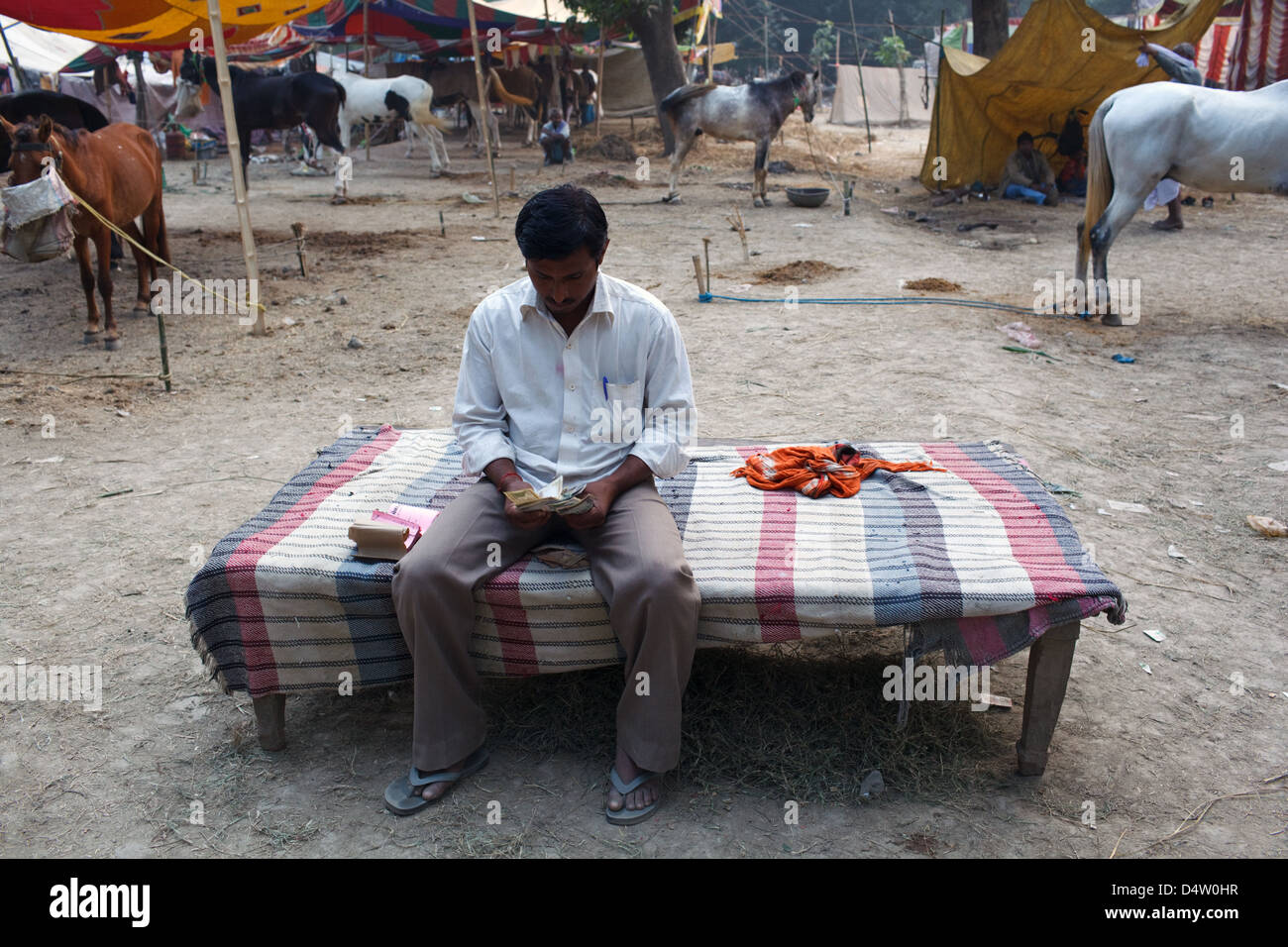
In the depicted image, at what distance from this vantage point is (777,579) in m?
2.48

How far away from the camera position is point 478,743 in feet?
8.35

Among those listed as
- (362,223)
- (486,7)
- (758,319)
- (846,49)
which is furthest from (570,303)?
(846,49)

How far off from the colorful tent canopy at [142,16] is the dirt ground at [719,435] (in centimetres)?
215

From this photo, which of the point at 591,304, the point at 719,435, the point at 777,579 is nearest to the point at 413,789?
the point at 777,579

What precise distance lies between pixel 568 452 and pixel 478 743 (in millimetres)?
864

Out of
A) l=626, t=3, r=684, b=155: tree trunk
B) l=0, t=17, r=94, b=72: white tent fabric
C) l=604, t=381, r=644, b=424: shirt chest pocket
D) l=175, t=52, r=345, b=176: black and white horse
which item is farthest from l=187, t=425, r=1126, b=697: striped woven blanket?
l=0, t=17, r=94, b=72: white tent fabric

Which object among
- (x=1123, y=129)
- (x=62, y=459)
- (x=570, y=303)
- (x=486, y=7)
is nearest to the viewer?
(x=570, y=303)

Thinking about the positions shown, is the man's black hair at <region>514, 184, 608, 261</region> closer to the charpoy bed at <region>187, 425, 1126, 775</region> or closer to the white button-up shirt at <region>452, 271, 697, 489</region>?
the white button-up shirt at <region>452, 271, 697, 489</region>

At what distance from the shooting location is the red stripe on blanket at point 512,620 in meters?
2.48

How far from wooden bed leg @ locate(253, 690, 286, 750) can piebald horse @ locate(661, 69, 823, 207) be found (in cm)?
1120

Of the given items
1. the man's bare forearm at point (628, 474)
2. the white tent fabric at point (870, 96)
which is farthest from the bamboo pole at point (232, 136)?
the white tent fabric at point (870, 96)

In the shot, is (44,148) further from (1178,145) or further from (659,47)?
(659,47)

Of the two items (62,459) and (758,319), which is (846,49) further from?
(62,459)

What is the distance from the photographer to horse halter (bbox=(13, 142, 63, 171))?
19.2 feet
